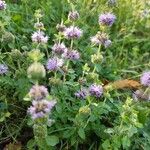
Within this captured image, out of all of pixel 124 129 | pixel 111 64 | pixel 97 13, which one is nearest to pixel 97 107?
pixel 124 129

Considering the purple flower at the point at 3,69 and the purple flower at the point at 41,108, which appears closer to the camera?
the purple flower at the point at 41,108

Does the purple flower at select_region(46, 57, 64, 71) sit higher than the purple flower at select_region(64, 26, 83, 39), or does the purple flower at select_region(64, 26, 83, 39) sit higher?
the purple flower at select_region(64, 26, 83, 39)

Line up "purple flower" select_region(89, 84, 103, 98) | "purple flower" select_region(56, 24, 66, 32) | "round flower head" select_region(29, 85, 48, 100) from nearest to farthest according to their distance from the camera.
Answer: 1. "round flower head" select_region(29, 85, 48, 100)
2. "purple flower" select_region(89, 84, 103, 98)
3. "purple flower" select_region(56, 24, 66, 32)

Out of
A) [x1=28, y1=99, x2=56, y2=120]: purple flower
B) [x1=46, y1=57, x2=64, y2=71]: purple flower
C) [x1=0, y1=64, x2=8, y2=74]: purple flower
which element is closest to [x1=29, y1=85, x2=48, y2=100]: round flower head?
[x1=28, y1=99, x2=56, y2=120]: purple flower

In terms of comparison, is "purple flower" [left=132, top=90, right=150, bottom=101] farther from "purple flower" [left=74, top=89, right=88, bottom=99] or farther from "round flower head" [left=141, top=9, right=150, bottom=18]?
"round flower head" [left=141, top=9, right=150, bottom=18]

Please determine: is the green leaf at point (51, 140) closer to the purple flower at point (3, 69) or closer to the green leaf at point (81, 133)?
the green leaf at point (81, 133)

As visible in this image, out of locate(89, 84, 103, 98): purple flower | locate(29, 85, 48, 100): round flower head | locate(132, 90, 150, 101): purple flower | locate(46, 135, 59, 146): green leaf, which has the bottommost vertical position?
locate(46, 135, 59, 146): green leaf

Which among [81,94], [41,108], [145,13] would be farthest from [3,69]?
[145,13]

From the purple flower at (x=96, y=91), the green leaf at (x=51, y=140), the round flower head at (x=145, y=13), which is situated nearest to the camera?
the green leaf at (x=51, y=140)

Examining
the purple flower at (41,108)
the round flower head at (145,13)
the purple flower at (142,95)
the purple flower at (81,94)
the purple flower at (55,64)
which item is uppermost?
the purple flower at (41,108)

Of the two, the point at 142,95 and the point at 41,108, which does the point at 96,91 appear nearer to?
the point at 142,95

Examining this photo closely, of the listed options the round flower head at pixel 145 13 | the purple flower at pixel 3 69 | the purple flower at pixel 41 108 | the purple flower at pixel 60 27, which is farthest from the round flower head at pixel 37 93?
the round flower head at pixel 145 13
